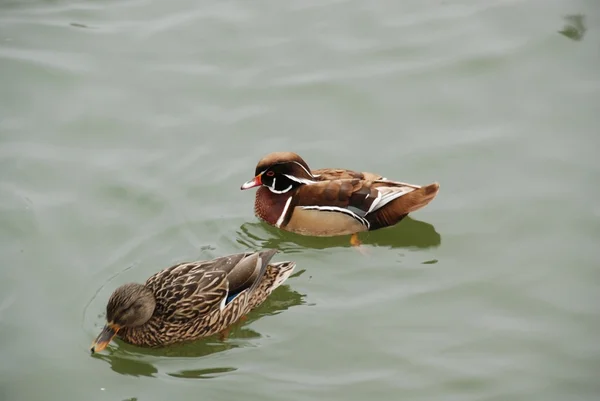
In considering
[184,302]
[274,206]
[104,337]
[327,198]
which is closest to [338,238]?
[327,198]

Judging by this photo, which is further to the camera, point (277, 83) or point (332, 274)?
point (277, 83)

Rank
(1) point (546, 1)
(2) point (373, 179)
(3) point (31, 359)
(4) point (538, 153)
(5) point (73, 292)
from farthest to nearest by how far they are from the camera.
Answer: (1) point (546, 1) → (4) point (538, 153) → (2) point (373, 179) → (5) point (73, 292) → (3) point (31, 359)

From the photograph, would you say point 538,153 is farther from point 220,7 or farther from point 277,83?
point 220,7

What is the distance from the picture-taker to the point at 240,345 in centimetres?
845

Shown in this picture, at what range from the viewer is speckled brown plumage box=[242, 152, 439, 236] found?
31.3 ft

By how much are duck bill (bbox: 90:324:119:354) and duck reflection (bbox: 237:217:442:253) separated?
6.39ft

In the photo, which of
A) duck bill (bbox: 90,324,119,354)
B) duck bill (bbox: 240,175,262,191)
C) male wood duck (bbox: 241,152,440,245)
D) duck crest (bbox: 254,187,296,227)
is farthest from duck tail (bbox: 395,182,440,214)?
duck bill (bbox: 90,324,119,354)

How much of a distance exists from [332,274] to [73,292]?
250 centimetres

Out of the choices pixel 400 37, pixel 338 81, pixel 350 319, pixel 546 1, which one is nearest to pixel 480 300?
pixel 350 319

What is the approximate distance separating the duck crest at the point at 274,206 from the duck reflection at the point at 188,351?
1.26 meters

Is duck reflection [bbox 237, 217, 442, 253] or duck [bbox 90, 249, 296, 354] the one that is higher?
duck reflection [bbox 237, 217, 442, 253]

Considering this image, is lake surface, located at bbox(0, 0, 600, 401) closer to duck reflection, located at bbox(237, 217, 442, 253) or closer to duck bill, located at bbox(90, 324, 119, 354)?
duck reflection, located at bbox(237, 217, 442, 253)

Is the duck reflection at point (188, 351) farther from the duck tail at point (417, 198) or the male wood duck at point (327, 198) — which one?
the duck tail at point (417, 198)

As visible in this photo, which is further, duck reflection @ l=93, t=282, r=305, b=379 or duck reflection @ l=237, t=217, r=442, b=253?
duck reflection @ l=237, t=217, r=442, b=253
